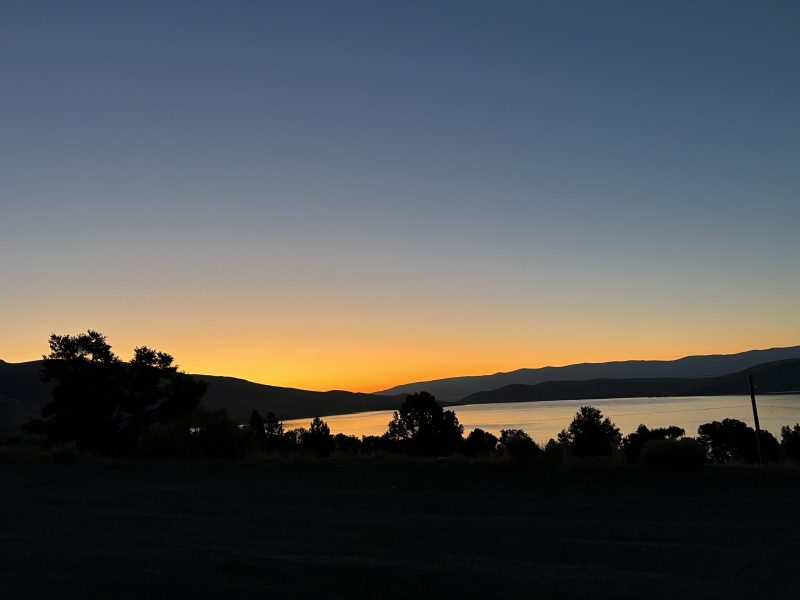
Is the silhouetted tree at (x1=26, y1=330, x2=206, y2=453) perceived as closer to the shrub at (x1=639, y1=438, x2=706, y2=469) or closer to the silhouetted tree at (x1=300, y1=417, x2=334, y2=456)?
the silhouetted tree at (x1=300, y1=417, x2=334, y2=456)

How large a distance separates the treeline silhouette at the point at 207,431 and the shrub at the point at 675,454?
0.9 inches

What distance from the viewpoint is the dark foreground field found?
23.6 ft

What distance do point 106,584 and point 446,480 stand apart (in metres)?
9.14

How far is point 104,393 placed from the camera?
38.5 meters

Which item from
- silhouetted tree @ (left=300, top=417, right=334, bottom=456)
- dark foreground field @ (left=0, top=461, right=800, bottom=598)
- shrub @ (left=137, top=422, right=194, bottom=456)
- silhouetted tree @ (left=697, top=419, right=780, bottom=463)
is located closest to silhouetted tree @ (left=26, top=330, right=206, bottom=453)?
silhouetted tree @ (left=300, top=417, right=334, bottom=456)

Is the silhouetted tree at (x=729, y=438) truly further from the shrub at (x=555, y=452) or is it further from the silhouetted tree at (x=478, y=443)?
the shrub at (x=555, y=452)

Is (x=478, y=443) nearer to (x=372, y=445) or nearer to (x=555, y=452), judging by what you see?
(x=372, y=445)

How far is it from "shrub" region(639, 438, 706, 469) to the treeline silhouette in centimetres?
2

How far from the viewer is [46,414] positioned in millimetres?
39250

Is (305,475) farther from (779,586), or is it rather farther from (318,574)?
(779,586)

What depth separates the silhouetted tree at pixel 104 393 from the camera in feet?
125

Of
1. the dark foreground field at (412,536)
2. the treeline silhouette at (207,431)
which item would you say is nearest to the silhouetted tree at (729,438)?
the treeline silhouette at (207,431)

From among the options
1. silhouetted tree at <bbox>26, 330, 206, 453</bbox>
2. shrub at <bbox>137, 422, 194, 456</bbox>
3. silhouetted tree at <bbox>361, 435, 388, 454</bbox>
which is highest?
silhouetted tree at <bbox>26, 330, 206, 453</bbox>

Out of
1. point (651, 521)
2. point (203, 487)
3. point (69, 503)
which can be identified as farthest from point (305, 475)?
point (651, 521)
